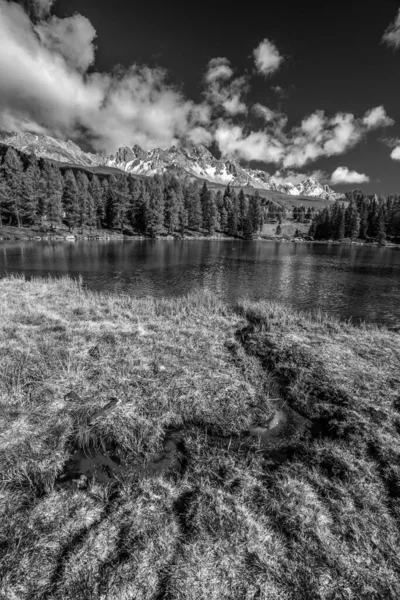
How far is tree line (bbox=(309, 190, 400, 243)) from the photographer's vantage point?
5581 inches

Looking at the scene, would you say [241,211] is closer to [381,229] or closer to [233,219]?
[233,219]

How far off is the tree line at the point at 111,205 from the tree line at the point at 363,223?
4243 centimetres

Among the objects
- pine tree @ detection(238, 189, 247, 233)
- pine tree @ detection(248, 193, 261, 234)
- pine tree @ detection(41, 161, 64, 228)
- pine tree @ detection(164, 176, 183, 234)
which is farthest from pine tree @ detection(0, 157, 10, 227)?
pine tree @ detection(248, 193, 261, 234)

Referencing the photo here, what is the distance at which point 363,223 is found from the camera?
151125 mm

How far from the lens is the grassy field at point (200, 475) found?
3.53m

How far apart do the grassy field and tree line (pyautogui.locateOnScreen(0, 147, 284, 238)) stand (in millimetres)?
97987

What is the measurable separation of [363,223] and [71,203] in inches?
5865

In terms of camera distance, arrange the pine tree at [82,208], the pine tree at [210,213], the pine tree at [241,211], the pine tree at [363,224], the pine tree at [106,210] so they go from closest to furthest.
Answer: the pine tree at [82,208] → the pine tree at [106,210] → the pine tree at [210,213] → the pine tree at [241,211] → the pine tree at [363,224]

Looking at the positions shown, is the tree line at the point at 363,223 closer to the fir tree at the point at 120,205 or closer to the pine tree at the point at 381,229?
the pine tree at the point at 381,229

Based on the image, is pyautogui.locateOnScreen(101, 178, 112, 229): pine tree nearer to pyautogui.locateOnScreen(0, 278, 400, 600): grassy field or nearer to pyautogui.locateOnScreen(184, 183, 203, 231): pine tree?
pyautogui.locateOnScreen(184, 183, 203, 231): pine tree

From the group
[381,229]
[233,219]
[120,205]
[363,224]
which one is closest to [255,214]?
[233,219]

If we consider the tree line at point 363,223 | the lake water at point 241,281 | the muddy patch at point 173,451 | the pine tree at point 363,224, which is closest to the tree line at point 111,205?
the tree line at point 363,223

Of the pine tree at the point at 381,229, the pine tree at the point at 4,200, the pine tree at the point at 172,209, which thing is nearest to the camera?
the pine tree at the point at 4,200

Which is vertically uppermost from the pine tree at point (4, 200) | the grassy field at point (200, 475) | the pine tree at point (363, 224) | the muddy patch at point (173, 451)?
the pine tree at point (363, 224)
